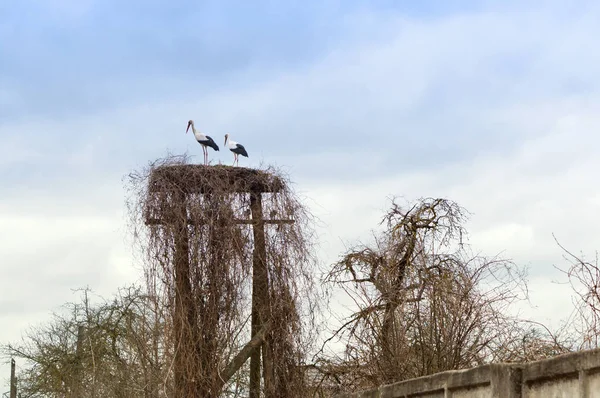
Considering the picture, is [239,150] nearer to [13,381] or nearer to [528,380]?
[528,380]

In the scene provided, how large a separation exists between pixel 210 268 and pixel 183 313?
2.44 ft

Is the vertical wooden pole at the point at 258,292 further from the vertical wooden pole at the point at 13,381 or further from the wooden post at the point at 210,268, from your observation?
the vertical wooden pole at the point at 13,381

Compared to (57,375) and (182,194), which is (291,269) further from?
(57,375)

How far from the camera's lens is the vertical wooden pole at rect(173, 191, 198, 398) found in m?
13.4

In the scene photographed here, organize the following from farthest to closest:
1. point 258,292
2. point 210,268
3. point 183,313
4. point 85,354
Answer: point 85,354 → point 258,292 → point 210,268 → point 183,313

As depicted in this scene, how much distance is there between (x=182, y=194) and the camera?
13742 millimetres

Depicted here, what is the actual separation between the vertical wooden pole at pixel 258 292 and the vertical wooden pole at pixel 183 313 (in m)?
0.98

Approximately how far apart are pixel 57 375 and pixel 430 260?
17.0 meters

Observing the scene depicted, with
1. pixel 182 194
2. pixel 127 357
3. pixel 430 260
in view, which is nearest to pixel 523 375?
pixel 430 260

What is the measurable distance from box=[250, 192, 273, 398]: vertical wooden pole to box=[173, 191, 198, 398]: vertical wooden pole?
983 mm

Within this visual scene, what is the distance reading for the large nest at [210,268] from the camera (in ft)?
44.4

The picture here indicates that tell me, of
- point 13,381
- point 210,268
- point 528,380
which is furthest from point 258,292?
point 13,381

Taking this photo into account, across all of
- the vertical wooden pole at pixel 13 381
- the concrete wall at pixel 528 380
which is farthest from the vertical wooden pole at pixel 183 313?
the vertical wooden pole at pixel 13 381

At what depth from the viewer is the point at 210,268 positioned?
13648 mm
